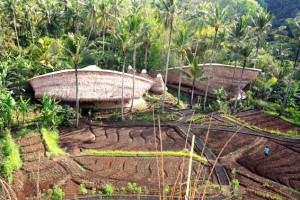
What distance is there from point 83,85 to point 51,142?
589cm

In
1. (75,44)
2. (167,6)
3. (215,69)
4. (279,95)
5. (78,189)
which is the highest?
(167,6)

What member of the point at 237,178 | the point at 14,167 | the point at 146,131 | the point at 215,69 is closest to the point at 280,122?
the point at 215,69

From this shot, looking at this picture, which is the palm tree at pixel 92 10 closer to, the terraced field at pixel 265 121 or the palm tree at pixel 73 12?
the palm tree at pixel 73 12

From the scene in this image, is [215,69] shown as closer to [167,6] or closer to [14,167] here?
[167,6]

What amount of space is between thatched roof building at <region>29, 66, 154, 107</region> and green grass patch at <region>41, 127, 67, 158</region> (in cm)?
366

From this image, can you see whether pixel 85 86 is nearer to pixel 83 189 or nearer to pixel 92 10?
pixel 83 189

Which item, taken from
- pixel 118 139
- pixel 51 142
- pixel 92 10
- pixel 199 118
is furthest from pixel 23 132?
pixel 92 10

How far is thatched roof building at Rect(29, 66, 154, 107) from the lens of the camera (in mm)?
18719

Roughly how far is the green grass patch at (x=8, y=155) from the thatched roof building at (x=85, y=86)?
16.4ft

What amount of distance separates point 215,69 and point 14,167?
69.1 feet

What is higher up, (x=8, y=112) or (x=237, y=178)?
(x=8, y=112)

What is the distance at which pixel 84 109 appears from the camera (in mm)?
20406

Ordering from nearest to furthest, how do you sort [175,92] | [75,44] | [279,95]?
1. [75,44]
2. [279,95]
3. [175,92]

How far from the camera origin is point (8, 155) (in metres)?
12.8
